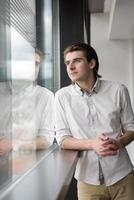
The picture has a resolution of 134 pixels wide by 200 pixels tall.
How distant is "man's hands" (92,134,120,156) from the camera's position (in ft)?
6.39

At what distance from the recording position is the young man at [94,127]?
2.07 metres

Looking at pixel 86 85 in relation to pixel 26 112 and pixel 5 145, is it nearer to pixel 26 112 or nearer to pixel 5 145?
pixel 26 112

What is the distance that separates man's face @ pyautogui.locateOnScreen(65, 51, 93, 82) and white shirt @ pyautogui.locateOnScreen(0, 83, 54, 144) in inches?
12.4

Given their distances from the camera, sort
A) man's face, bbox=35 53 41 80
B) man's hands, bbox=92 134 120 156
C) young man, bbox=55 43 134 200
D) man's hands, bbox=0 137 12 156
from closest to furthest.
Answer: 1. man's hands, bbox=0 137 12 156
2. man's hands, bbox=92 134 120 156
3. young man, bbox=55 43 134 200
4. man's face, bbox=35 53 41 80

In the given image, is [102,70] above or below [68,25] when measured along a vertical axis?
below

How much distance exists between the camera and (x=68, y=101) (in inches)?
85.6

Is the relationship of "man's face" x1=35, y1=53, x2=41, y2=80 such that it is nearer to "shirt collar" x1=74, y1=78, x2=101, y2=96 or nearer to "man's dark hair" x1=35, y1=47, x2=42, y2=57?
"man's dark hair" x1=35, y1=47, x2=42, y2=57

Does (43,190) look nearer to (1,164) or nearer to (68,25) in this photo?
(1,164)

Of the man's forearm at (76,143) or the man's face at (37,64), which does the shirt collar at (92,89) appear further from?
the man's face at (37,64)

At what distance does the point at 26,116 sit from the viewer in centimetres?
218

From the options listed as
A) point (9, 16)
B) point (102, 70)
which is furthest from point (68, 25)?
point (102, 70)

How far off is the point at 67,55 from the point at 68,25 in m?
1.26

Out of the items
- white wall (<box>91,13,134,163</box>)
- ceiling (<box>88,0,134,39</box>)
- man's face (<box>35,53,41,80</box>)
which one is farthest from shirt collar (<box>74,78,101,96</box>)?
white wall (<box>91,13,134,163</box>)

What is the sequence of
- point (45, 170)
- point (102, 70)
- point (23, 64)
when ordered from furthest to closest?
point (102, 70)
point (23, 64)
point (45, 170)
